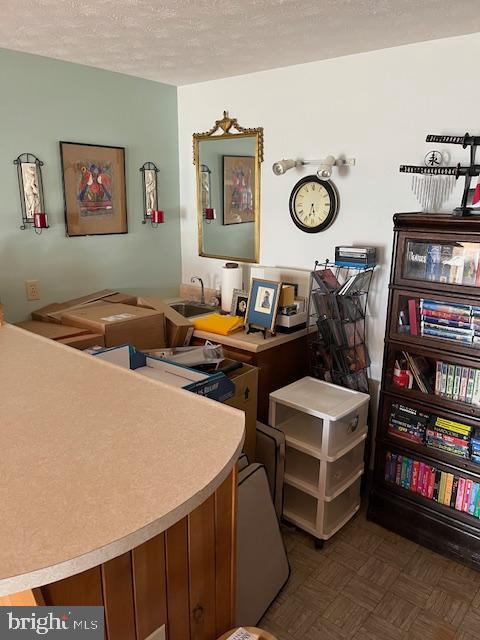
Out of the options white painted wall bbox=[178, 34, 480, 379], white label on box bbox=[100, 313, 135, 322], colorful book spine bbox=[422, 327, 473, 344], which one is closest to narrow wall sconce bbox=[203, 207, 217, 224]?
white painted wall bbox=[178, 34, 480, 379]

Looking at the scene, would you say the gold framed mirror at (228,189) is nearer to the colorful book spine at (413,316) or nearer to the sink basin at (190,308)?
the sink basin at (190,308)

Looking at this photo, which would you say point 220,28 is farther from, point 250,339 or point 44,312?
point 44,312

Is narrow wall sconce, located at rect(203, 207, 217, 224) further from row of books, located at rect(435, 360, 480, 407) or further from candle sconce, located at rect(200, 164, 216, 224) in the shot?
row of books, located at rect(435, 360, 480, 407)

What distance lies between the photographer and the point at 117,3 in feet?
5.83

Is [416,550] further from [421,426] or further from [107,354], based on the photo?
[107,354]

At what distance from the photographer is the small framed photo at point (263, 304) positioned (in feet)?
8.29

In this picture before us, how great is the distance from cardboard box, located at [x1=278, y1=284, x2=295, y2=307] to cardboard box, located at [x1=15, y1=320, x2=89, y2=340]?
1006mm

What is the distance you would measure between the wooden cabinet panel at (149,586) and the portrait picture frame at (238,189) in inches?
92.5

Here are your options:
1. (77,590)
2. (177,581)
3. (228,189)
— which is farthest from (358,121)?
(77,590)

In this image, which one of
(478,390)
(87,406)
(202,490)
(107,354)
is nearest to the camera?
(202,490)

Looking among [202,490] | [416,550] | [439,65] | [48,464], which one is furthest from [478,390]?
[48,464]

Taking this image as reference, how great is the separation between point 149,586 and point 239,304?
1.92 metres

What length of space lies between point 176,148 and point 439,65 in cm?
175

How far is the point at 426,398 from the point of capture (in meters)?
2.23
